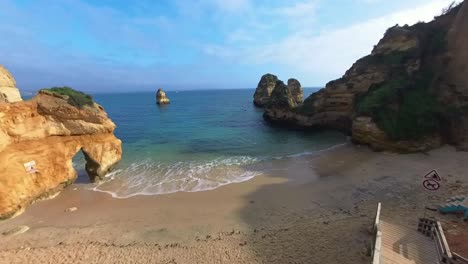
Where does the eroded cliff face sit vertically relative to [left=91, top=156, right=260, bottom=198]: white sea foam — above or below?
above

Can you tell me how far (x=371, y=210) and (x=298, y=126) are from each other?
27.2 meters

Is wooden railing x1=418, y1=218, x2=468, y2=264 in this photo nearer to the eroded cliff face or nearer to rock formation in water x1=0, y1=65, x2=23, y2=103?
the eroded cliff face

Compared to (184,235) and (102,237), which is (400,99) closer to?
(184,235)

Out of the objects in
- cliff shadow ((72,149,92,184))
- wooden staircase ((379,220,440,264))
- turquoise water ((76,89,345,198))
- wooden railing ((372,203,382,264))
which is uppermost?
wooden railing ((372,203,382,264))

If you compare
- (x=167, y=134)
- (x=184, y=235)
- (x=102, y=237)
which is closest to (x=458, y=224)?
(x=184, y=235)

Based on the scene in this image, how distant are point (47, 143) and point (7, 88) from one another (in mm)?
4320

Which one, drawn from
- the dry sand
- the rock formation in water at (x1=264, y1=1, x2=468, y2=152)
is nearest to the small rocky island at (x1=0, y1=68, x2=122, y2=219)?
the dry sand

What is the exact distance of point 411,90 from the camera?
25.4m

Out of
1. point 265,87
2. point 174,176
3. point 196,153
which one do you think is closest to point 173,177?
point 174,176

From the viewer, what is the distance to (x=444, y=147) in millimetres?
21797

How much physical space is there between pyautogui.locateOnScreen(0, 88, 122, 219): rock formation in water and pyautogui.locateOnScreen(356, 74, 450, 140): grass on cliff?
25.1 m

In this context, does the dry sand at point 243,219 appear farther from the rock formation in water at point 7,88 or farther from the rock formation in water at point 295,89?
the rock formation in water at point 295,89

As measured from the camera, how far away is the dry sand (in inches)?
401

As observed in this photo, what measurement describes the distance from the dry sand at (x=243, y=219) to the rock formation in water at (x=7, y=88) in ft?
23.4
